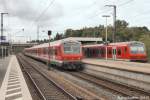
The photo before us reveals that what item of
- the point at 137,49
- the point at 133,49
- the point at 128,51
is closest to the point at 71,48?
the point at 128,51

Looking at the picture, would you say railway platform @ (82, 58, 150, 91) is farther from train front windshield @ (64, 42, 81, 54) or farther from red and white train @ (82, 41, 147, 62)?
red and white train @ (82, 41, 147, 62)

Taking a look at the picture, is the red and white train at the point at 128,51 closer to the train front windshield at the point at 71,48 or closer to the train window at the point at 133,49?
the train window at the point at 133,49

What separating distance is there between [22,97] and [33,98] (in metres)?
0.54

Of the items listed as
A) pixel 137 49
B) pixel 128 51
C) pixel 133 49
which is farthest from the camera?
pixel 137 49

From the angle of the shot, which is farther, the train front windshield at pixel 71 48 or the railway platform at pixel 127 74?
the train front windshield at pixel 71 48

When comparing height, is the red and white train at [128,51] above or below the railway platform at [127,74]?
above

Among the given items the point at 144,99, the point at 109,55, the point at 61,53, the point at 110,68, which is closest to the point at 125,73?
the point at 110,68

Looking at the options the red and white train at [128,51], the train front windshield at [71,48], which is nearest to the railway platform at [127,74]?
the train front windshield at [71,48]

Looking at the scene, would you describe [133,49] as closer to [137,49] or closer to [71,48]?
[137,49]

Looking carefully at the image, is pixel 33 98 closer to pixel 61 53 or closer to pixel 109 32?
pixel 61 53

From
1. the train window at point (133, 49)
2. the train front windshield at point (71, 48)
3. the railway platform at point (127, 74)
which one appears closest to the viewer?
the railway platform at point (127, 74)

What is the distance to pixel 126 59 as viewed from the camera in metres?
44.3

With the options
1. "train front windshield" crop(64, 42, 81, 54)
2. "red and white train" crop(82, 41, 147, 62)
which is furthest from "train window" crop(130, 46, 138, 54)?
"train front windshield" crop(64, 42, 81, 54)

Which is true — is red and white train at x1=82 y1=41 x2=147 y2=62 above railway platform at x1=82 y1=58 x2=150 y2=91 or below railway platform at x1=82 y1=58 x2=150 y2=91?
above
